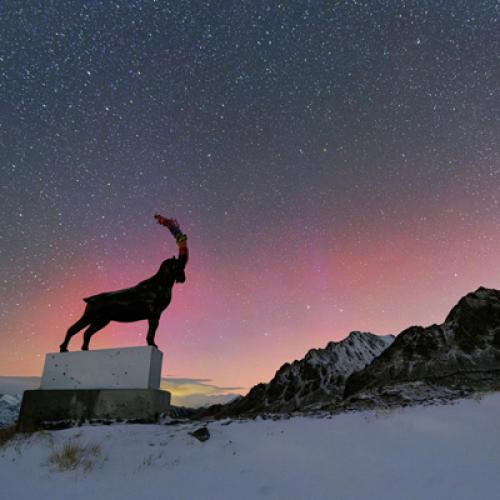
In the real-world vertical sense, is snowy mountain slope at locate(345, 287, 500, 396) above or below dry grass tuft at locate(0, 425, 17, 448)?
above

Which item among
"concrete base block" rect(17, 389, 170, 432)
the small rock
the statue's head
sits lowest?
the small rock

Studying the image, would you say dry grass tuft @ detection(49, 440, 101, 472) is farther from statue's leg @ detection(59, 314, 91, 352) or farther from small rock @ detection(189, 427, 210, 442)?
statue's leg @ detection(59, 314, 91, 352)

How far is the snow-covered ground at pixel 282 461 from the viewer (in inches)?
166

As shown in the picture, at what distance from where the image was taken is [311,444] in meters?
5.85

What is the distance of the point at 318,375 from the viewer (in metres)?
184

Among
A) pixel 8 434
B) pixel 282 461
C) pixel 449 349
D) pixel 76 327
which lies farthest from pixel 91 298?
pixel 449 349

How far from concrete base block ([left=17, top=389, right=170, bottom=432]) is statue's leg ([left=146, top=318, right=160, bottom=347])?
1203mm

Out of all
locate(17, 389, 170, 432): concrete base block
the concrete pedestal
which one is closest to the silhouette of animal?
the concrete pedestal

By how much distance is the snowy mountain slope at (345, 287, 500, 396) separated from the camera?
99.5 meters

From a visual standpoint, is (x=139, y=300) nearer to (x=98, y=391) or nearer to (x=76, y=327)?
(x=76, y=327)

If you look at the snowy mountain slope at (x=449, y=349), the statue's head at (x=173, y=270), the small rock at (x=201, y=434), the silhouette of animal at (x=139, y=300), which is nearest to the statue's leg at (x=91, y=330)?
the silhouette of animal at (x=139, y=300)

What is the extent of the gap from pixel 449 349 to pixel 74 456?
388 feet

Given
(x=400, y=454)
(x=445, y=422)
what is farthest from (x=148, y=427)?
(x=445, y=422)

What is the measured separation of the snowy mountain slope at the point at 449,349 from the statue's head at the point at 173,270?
92609mm
